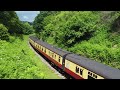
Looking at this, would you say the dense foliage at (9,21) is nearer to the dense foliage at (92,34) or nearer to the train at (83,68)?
the dense foliage at (92,34)

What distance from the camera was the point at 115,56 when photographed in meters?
29.7

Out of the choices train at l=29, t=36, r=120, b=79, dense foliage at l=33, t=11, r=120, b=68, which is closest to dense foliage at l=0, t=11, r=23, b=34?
dense foliage at l=33, t=11, r=120, b=68

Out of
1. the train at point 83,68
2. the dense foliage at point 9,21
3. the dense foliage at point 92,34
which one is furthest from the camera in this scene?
the dense foliage at point 9,21

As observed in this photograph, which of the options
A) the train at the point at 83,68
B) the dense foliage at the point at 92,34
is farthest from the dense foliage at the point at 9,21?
the train at the point at 83,68

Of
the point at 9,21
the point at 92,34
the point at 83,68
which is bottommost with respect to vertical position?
the point at 83,68

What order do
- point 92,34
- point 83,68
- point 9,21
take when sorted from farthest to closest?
point 9,21 < point 92,34 < point 83,68

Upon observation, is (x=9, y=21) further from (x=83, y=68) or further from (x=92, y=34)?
(x=83, y=68)

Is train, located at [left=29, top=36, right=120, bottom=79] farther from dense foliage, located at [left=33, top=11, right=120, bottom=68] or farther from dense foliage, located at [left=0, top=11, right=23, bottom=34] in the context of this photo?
dense foliage, located at [left=0, top=11, right=23, bottom=34]

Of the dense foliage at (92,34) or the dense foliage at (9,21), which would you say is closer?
the dense foliage at (92,34)

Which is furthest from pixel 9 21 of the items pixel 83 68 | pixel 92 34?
pixel 83 68

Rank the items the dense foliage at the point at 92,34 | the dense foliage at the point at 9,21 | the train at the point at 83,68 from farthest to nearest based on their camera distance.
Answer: the dense foliage at the point at 9,21 < the dense foliage at the point at 92,34 < the train at the point at 83,68

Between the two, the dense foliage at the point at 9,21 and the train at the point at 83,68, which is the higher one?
the dense foliage at the point at 9,21
